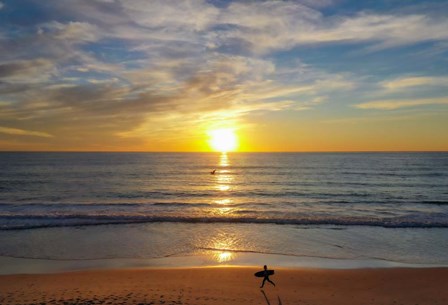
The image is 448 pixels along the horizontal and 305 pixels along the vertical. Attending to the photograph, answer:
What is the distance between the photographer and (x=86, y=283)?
11.1 metres

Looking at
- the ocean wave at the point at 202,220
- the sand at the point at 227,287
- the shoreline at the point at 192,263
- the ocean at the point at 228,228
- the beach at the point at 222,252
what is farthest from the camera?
the ocean wave at the point at 202,220

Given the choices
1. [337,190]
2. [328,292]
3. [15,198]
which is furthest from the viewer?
[337,190]

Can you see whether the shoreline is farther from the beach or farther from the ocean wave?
the ocean wave

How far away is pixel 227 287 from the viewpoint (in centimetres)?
1069

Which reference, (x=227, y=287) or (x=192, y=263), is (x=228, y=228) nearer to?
(x=192, y=263)

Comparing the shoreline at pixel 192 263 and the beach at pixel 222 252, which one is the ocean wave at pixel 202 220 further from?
the shoreline at pixel 192 263

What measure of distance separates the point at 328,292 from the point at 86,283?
7577mm

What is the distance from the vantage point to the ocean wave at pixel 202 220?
839 inches

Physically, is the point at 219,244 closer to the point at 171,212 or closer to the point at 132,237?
the point at 132,237

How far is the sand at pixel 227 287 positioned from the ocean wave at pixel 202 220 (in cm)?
923

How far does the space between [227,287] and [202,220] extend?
11582 mm

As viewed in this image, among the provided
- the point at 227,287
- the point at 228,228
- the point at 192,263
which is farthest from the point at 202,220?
the point at 227,287

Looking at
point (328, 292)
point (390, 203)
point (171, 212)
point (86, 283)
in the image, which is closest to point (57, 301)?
point (86, 283)

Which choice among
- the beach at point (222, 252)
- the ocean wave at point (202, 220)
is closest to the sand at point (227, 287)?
the beach at point (222, 252)
